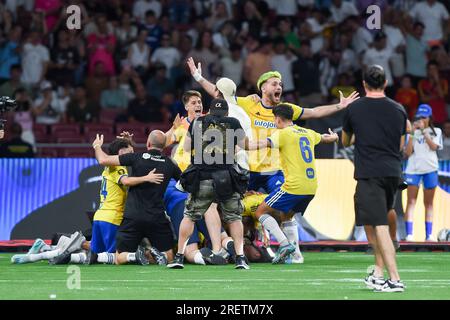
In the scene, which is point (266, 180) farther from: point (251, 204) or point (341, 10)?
point (341, 10)

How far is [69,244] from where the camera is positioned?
15.9 meters

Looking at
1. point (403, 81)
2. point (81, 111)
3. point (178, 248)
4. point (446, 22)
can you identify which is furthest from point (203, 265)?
point (446, 22)

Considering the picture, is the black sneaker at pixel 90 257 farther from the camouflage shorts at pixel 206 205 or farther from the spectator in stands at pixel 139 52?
the spectator in stands at pixel 139 52

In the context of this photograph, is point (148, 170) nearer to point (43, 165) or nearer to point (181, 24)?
point (43, 165)

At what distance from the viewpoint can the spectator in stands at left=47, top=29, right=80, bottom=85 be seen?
25047 millimetres

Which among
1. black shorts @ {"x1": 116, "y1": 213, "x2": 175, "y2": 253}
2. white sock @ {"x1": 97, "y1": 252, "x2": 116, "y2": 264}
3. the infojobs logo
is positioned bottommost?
white sock @ {"x1": 97, "y1": 252, "x2": 116, "y2": 264}

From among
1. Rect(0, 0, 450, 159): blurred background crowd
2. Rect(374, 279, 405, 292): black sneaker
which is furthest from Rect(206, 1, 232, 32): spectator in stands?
Rect(374, 279, 405, 292): black sneaker

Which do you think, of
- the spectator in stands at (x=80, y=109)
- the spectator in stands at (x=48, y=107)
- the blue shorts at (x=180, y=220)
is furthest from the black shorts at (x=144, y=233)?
the spectator in stands at (x=48, y=107)

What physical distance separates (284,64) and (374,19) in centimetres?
232

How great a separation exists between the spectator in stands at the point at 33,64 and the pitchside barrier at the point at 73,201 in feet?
15.8

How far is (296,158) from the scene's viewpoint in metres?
15.8

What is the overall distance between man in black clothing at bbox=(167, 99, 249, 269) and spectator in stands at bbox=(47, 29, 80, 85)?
10567 mm

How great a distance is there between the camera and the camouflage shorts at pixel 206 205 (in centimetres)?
1484

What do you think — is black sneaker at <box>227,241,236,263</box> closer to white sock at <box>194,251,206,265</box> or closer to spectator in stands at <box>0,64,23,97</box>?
white sock at <box>194,251,206,265</box>
